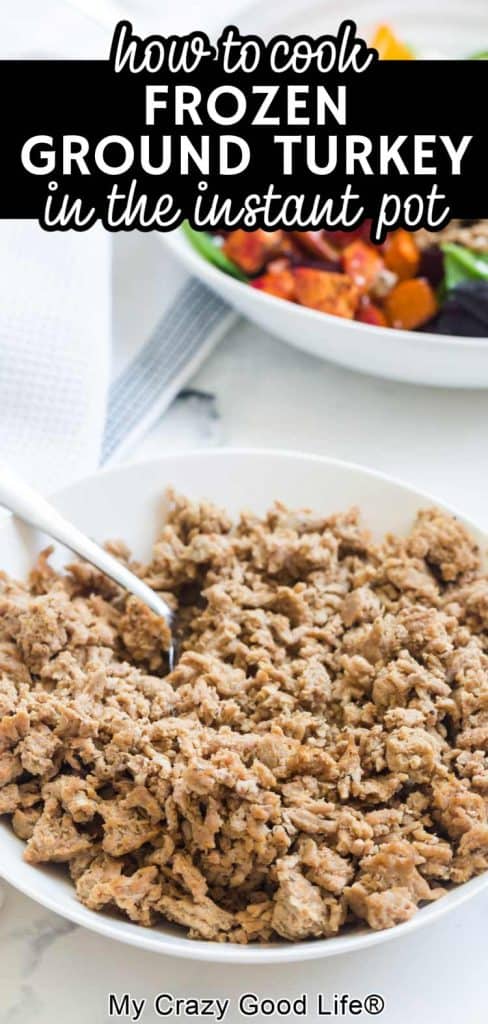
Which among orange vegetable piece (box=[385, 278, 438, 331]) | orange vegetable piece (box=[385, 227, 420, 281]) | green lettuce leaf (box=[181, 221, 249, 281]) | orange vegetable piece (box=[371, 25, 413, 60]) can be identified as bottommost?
green lettuce leaf (box=[181, 221, 249, 281])

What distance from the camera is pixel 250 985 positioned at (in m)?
2.15

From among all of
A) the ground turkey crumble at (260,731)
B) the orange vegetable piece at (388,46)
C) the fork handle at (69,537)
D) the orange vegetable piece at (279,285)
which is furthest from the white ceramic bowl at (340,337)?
the fork handle at (69,537)

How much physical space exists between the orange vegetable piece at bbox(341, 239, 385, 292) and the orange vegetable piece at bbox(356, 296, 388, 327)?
0.04m

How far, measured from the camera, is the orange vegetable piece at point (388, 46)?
11.6ft

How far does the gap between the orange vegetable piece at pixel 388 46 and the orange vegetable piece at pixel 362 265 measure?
607mm

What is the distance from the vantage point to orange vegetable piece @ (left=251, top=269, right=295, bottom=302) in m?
3.27

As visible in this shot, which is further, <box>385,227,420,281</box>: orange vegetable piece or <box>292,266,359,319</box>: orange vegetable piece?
<box>385,227,420,281</box>: orange vegetable piece

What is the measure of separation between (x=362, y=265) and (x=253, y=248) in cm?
29

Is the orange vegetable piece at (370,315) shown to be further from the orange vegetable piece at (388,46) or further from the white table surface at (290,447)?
the orange vegetable piece at (388,46)

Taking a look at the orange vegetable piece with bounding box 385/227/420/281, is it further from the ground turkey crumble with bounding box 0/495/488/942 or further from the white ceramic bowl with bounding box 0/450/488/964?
the ground turkey crumble with bounding box 0/495/488/942

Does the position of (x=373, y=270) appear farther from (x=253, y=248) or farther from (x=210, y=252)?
(x=210, y=252)

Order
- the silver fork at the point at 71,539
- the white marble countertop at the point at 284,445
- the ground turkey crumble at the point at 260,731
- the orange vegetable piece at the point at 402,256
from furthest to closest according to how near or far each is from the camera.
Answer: the orange vegetable piece at the point at 402,256, the silver fork at the point at 71,539, the white marble countertop at the point at 284,445, the ground turkey crumble at the point at 260,731

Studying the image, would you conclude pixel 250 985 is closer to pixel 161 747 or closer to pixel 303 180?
pixel 161 747

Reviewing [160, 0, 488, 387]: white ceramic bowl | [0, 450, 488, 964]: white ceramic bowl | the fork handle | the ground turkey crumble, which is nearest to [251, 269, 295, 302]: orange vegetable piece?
[160, 0, 488, 387]: white ceramic bowl
